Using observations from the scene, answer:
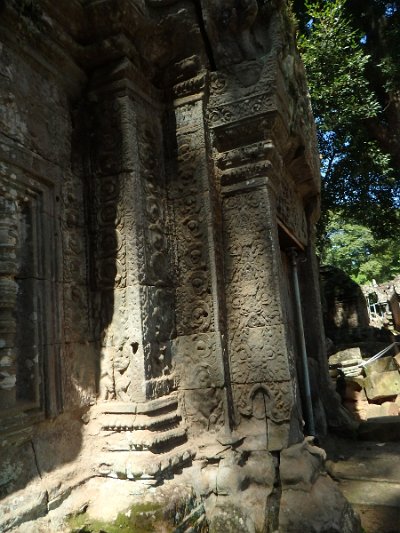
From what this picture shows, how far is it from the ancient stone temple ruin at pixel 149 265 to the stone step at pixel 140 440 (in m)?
0.01

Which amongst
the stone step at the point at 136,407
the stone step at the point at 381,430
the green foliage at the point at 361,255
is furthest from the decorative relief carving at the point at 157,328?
the green foliage at the point at 361,255

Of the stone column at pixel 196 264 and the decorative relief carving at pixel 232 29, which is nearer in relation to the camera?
the stone column at pixel 196 264

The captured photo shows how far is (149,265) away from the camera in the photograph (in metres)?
2.96

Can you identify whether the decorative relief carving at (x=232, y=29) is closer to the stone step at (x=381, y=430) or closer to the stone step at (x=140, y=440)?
the stone step at (x=140, y=440)

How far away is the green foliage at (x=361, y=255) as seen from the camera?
2956 cm

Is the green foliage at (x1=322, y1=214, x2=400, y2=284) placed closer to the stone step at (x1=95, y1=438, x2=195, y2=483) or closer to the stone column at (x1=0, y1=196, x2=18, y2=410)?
the stone step at (x1=95, y1=438, x2=195, y2=483)

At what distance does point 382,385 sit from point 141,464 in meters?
5.77

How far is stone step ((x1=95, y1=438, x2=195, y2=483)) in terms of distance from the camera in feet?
8.15

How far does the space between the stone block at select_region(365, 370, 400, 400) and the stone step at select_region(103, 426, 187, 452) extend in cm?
533

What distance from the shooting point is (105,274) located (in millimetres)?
2934

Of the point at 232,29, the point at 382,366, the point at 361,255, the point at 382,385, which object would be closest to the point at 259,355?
the point at 232,29

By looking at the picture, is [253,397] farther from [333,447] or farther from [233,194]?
[333,447]

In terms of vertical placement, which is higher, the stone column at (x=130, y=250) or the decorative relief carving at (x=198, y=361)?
the stone column at (x=130, y=250)

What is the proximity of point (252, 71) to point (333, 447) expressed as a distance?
368 cm
